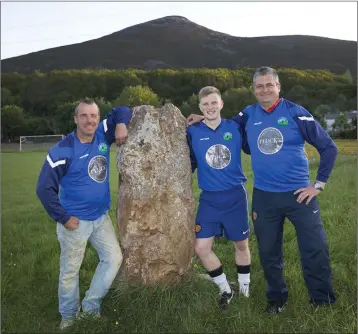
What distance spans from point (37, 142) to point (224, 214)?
160 feet

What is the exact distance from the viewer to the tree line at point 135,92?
57906mm

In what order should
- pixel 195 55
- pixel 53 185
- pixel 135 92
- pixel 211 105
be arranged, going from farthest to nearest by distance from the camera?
pixel 195 55
pixel 135 92
pixel 211 105
pixel 53 185

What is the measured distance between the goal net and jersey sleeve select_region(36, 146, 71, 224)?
44643 mm

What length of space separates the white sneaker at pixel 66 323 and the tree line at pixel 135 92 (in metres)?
51.2

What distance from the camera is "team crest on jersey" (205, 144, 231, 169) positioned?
484 cm

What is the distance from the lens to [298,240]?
4.66m

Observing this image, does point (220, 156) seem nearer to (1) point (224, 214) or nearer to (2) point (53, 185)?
(1) point (224, 214)

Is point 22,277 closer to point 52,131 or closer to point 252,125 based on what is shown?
point 252,125

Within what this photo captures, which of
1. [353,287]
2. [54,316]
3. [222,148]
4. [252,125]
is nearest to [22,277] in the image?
[54,316]

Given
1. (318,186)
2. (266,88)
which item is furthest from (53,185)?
(318,186)

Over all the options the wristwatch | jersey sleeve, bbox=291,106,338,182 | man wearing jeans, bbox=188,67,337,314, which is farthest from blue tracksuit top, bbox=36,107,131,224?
the wristwatch

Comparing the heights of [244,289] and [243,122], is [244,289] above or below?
below

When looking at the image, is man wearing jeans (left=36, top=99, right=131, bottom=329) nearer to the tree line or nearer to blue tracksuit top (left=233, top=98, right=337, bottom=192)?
blue tracksuit top (left=233, top=98, right=337, bottom=192)

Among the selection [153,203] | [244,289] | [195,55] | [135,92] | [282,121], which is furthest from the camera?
[195,55]
